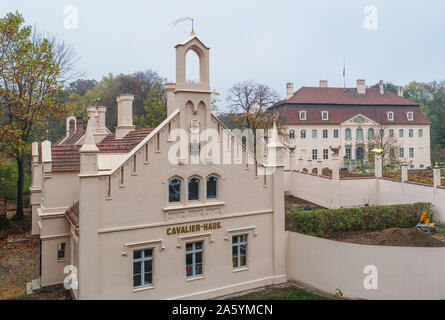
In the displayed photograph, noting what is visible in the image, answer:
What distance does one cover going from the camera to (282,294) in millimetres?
15625

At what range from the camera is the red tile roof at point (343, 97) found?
61594mm

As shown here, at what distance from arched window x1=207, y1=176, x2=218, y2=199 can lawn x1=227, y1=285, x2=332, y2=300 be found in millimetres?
4271

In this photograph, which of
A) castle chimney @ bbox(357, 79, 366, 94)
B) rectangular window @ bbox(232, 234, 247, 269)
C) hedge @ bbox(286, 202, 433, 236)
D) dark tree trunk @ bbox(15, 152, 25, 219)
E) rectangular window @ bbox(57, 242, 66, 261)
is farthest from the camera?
castle chimney @ bbox(357, 79, 366, 94)

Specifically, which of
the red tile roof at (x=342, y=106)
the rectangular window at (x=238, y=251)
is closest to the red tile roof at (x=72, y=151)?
the rectangular window at (x=238, y=251)

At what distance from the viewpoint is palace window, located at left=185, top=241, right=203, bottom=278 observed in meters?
15.1

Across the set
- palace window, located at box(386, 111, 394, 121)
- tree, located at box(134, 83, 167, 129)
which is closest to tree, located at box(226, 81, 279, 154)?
tree, located at box(134, 83, 167, 129)

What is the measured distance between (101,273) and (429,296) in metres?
12.4

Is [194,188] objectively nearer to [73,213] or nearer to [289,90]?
[73,213]

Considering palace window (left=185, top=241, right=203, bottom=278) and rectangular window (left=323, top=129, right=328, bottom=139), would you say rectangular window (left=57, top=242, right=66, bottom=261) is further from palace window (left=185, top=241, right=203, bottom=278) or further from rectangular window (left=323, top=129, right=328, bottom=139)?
rectangular window (left=323, top=129, right=328, bottom=139)

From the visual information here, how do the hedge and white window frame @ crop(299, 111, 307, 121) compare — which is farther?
white window frame @ crop(299, 111, 307, 121)

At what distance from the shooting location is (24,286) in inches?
682
